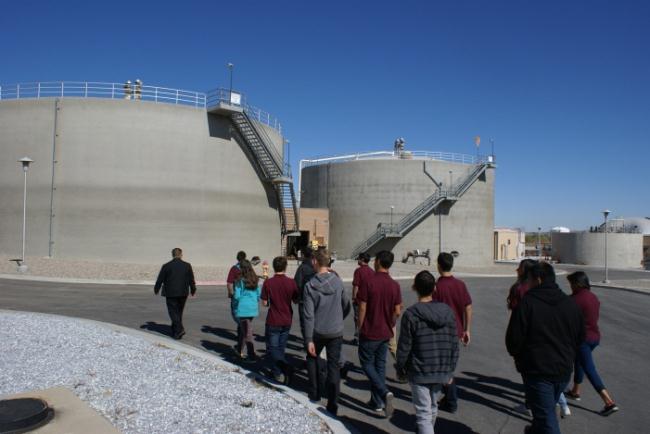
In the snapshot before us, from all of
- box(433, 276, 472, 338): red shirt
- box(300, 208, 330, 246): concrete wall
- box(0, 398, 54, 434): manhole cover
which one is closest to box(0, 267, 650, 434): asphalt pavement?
box(433, 276, 472, 338): red shirt

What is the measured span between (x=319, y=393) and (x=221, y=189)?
2066 cm

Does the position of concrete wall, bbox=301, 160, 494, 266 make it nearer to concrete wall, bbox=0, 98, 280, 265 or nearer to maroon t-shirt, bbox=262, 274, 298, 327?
concrete wall, bbox=0, 98, 280, 265

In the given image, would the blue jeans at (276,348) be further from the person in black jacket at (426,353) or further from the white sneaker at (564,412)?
the white sneaker at (564,412)

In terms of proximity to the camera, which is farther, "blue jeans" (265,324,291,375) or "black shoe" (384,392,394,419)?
"blue jeans" (265,324,291,375)

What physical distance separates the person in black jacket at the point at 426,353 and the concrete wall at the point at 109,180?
21198 mm

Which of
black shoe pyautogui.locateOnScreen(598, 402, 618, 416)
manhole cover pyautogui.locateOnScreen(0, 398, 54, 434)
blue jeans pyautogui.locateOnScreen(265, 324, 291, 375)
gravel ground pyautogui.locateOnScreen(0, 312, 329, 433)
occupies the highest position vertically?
blue jeans pyautogui.locateOnScreen(265, 324, 291, 375)

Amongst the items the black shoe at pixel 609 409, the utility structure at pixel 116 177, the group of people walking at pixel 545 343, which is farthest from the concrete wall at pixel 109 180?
the group of people walking at pixel 545 343

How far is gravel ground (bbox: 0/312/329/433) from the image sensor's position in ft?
15.8

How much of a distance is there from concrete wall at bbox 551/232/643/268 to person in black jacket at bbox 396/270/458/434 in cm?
5436

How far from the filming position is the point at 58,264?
21.2 m

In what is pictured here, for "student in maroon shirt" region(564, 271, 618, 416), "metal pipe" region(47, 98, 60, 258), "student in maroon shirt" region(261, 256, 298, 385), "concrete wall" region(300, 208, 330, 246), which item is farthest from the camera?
"concrete wall" region(300, 208, 330, 246)

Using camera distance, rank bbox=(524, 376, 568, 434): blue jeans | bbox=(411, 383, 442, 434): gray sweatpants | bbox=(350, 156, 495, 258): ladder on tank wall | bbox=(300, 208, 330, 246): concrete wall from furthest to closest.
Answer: bbox=(300, 208, 330, 246): concrete wall, bbox=(350, 156, 495, 258): ladder on tank wall, bbox=(411, 383, 442, 434): gray sweatpants, bbox=(524, 376, 568, 434): blue jeans

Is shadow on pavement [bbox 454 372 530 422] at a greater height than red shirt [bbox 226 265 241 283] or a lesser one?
lesser

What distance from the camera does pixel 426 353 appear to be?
A: 4.31 meters
